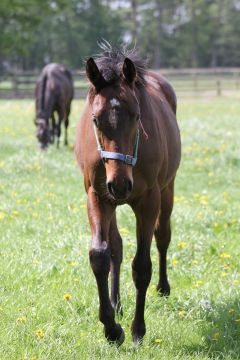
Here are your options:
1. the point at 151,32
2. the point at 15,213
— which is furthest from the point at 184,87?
the point at 151,32

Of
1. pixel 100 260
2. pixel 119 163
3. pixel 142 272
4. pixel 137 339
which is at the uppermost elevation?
pixel 119 163

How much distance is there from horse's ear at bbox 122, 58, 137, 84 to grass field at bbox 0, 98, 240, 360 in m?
1.62

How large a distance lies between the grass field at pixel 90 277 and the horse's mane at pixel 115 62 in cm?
160

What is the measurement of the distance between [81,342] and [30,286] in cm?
100

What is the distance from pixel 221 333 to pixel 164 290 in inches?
33.7

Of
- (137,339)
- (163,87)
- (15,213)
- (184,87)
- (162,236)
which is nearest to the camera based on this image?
(137,339)

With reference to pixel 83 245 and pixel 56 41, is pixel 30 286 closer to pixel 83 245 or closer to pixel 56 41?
pixel 83 245

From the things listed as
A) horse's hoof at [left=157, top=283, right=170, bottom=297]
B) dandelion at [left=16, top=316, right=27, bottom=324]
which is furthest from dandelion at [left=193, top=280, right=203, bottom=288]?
dandelion at [left=16, top=316, right=27, bottom=324]

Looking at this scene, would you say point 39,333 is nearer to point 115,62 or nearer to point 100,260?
point 100,260

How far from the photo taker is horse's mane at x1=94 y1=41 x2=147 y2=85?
3.49m

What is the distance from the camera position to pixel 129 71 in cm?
349

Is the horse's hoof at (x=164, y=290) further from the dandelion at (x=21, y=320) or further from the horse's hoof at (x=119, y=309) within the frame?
the dandelion at (x=21, y=320)

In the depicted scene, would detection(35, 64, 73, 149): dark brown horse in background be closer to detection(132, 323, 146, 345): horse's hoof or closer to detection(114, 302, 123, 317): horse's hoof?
detection(114, 302, 123, 317): horse's hoof

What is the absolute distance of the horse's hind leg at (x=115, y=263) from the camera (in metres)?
4.27
